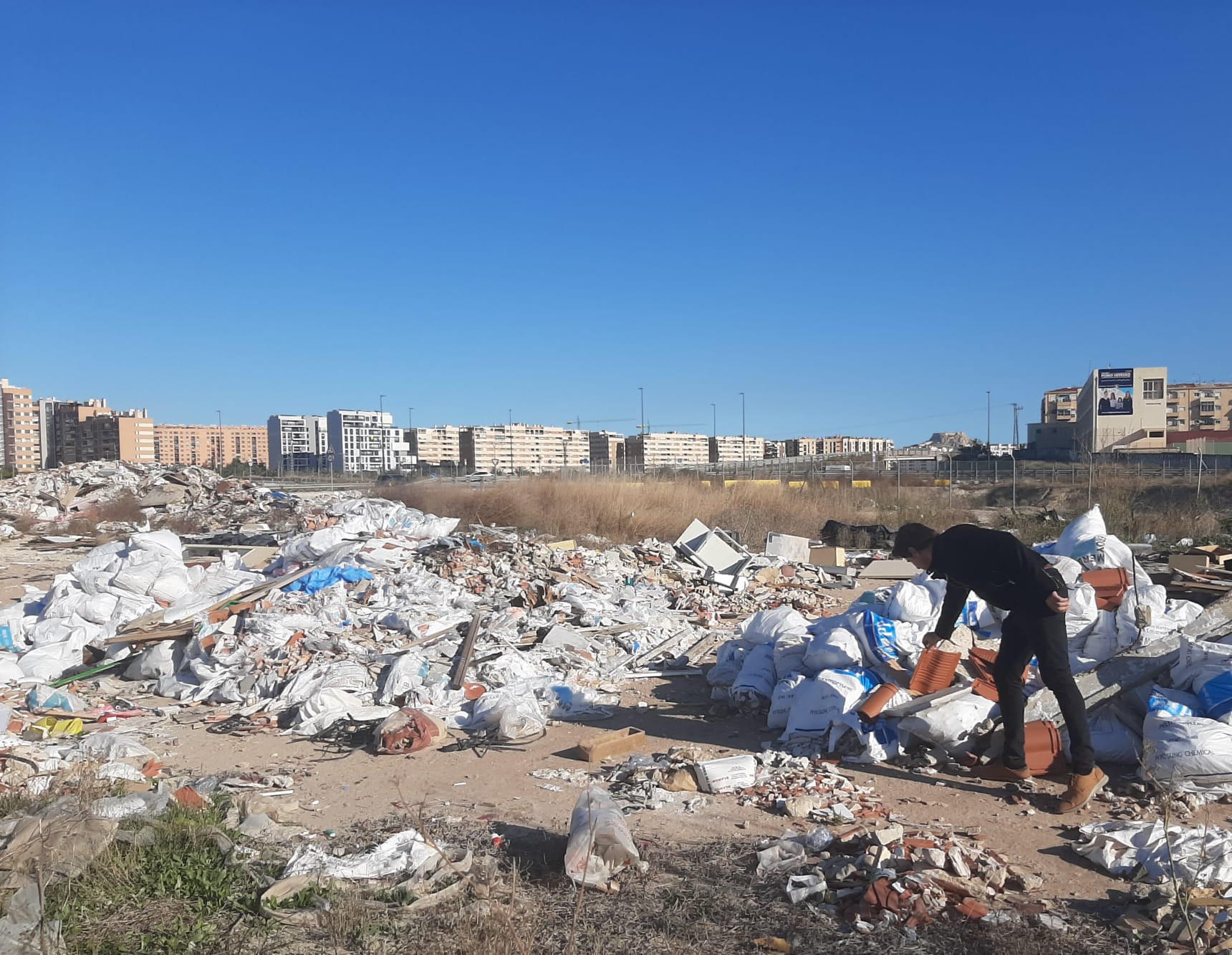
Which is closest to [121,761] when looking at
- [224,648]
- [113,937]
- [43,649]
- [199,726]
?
[199,726]

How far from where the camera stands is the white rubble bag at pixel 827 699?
5684 millimetres

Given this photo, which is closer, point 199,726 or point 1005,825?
point 1005,825

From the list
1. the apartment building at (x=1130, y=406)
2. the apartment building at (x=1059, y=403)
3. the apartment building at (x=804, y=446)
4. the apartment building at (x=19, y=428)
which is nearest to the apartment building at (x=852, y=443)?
the apartment building at (x=804, y=446)

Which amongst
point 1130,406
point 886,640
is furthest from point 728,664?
point 1130,406

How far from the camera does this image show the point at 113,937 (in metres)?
3.17

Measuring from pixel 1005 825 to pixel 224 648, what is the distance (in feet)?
21.3

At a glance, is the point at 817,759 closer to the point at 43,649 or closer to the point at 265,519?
the point at 43,649

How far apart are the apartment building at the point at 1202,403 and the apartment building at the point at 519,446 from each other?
159 feet

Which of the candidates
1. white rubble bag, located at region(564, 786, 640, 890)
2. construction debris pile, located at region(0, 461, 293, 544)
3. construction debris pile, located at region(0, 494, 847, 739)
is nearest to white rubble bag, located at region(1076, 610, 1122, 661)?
construction debris pile, located at region(0, 494, 847, 739)

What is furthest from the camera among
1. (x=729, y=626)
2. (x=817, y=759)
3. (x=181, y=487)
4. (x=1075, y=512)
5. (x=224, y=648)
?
(x=181, y=487)

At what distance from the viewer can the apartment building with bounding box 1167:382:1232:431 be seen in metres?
71.5

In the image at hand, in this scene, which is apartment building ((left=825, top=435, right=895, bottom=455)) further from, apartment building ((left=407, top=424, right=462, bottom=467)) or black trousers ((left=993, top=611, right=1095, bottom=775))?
black trousers ((left=993, top=611, right=1095, bottom=775))

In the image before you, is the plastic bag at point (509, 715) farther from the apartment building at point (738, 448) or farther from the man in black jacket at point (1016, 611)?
the apartment building at point (738, 448)

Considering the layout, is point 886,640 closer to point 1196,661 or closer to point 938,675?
point 938,675
